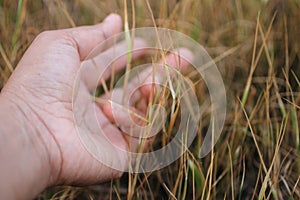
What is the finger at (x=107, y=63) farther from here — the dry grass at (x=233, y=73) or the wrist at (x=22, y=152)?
the wrist at (x=22, y=152)

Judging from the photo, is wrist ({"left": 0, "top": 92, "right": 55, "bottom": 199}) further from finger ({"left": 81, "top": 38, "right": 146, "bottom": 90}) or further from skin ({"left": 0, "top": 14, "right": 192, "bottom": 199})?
finger ({"left": 81, "top": 38, "right": 146, "bottom": 90})

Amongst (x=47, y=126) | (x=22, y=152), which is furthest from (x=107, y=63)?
(x=22, y=152)

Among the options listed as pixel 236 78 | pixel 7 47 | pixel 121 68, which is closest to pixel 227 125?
pixel 236 78

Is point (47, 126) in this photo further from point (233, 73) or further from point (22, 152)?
point (233, 73)

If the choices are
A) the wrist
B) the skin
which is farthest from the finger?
the wrist

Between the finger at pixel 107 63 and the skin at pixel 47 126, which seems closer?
the skin at pixel 47 126

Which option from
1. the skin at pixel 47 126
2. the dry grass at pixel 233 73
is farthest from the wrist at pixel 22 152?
the dry grass at pixel 233 73
